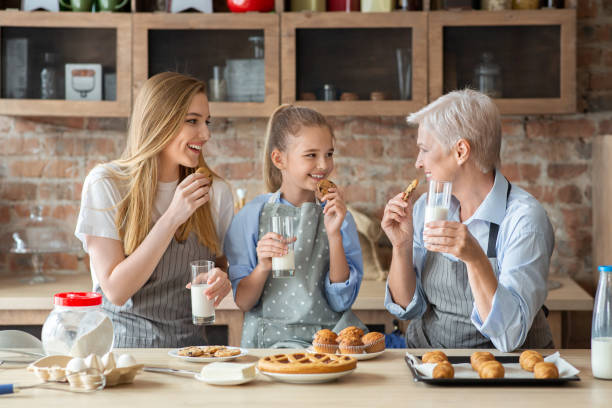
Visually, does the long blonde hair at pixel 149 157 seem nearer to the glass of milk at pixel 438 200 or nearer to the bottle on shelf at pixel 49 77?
the glass of milk at pixel 438 200

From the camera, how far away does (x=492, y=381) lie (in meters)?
1.47

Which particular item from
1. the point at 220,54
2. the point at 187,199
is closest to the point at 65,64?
the point at 220,54

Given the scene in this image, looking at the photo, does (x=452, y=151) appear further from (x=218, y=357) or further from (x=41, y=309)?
(x=41, y=309)

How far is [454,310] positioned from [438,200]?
43 cm

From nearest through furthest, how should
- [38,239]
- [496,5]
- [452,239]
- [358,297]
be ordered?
[452,239]
[358,297]
[496,5]
[38,239]

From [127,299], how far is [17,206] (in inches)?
69.8

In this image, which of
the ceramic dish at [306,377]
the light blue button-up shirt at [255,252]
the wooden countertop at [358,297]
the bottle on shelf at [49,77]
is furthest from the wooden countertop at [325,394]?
the bottle on shelf at [49,77]

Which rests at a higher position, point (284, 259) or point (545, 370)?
point (284, 259)

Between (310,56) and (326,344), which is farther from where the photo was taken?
(310,56)

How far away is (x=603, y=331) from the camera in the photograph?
154cm

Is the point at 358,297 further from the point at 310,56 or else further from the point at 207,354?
the point at 207,354

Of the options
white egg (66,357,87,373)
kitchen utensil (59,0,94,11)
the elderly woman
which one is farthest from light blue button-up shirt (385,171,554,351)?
kitchen utensil (59,0,94,11)

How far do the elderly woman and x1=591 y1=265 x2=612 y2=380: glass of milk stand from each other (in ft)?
1.03

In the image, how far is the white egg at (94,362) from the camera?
146 cm
